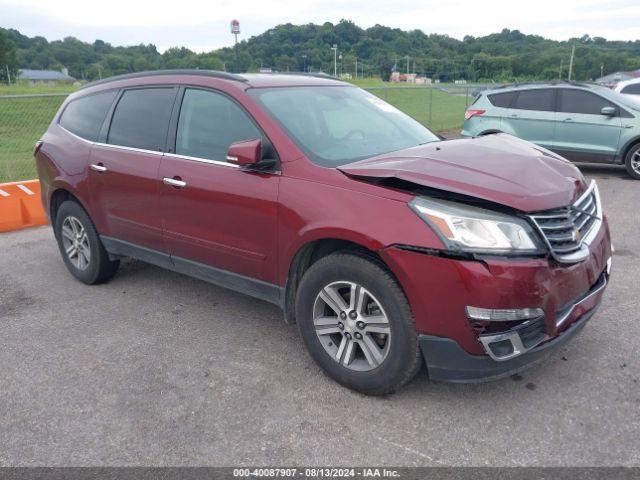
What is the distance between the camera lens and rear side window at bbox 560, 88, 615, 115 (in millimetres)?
9594

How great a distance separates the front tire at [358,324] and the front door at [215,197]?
1.43ft

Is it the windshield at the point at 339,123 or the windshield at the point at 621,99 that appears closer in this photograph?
the windshield at the point at 339,123

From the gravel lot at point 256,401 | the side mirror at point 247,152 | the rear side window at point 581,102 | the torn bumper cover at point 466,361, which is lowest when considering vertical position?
the gravel lot at point 256,401

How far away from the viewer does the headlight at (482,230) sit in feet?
8.82

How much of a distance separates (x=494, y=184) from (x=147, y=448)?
2165 millimetres

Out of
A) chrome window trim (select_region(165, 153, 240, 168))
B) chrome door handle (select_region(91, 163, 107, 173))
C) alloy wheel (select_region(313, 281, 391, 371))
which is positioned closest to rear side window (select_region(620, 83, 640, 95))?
chrome window trim (select_region(165, 153, 240, 168))

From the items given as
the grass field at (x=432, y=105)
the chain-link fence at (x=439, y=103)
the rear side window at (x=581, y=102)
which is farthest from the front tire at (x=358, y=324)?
the grass field at (x=432, y=105)

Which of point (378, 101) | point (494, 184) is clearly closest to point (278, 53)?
point (378, 101)

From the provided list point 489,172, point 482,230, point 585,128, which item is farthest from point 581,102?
point 482,230

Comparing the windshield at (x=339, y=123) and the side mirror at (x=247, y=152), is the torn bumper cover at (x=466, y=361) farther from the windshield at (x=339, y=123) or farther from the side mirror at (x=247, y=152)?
the side mirror at (x=247, y=152)

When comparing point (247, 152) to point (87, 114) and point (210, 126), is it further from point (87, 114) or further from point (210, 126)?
point (87, 114)

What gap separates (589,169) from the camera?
35.4 feet

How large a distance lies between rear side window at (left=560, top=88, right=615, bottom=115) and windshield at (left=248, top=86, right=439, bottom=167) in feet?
21.6

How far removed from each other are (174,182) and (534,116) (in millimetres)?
8054
